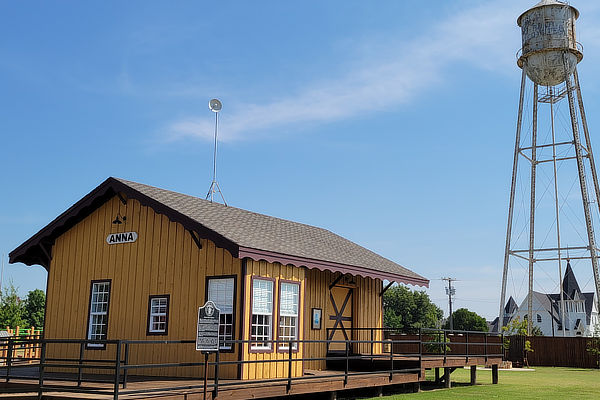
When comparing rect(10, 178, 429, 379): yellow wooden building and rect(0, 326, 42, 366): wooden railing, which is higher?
rect(10, 178, 429, 379): yellow wooden building

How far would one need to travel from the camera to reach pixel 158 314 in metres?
15.7

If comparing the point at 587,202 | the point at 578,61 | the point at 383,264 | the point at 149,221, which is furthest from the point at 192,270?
the point at 578,61

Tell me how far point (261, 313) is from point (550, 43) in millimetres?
27133

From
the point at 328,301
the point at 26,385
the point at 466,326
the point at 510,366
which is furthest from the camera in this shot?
the point at 466,326

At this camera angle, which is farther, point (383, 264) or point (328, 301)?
point (383, 264)

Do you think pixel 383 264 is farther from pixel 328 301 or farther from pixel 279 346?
pixel 279 346

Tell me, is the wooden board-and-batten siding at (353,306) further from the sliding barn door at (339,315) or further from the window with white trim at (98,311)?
the window with white trim at (98,311)

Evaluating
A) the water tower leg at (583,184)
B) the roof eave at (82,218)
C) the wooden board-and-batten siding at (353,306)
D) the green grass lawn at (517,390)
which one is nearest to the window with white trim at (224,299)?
the roof eave at (82,218)

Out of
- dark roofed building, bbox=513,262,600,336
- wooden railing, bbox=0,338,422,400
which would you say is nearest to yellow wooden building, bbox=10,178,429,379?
wooden railing, bbox=0,338,422,400

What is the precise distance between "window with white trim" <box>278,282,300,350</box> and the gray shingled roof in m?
0.89

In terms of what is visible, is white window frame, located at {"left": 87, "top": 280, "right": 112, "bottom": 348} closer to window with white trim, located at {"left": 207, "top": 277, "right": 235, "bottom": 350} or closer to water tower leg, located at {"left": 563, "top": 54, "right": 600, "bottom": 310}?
window with white trim, located at {"left": 207, "top": 277, "right": 235, "bottom": 350}

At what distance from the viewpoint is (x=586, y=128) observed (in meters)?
34.7

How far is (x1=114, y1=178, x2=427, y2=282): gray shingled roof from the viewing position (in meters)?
15.2

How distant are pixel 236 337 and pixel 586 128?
27214 mm
